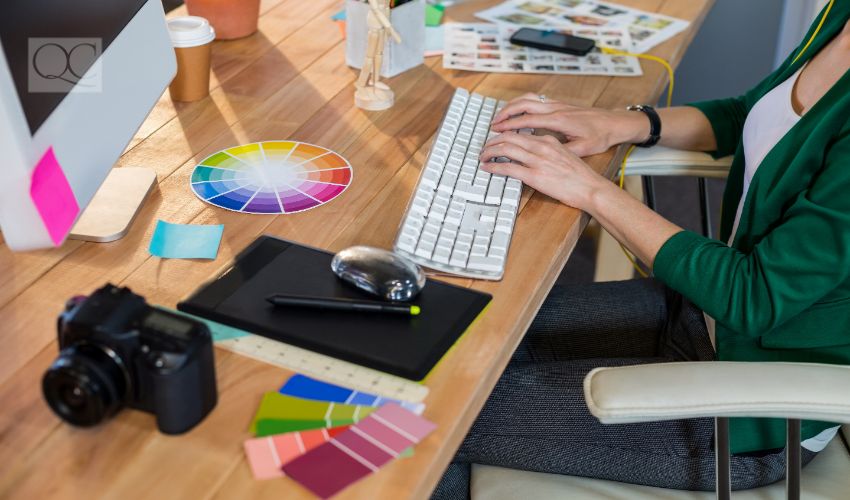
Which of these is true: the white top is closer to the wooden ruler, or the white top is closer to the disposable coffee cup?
the wooden ruler

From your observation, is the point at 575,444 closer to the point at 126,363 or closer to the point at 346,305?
the point at 346,305

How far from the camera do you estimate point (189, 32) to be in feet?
4.42

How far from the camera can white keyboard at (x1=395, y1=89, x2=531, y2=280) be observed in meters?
1.02

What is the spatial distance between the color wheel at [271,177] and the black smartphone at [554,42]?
0.55m

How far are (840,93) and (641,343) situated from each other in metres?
0.45

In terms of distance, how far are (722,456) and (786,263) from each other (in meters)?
0.23

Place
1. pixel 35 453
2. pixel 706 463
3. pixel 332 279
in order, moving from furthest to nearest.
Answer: pixel 706 463 → pixel 332 279 → pixel 35 453

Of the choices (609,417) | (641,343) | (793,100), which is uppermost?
(793,100)

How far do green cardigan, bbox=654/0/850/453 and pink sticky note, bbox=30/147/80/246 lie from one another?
0.67m

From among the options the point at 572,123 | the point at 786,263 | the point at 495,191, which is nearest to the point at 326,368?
the point at 495,191

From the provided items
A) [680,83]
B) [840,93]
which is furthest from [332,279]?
[680,83]

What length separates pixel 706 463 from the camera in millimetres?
1086

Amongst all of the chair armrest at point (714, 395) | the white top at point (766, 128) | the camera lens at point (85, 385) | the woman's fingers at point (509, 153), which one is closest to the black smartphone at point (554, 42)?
the white top at point (766, 128)

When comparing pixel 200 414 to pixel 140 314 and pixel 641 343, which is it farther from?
pixel 641 343
